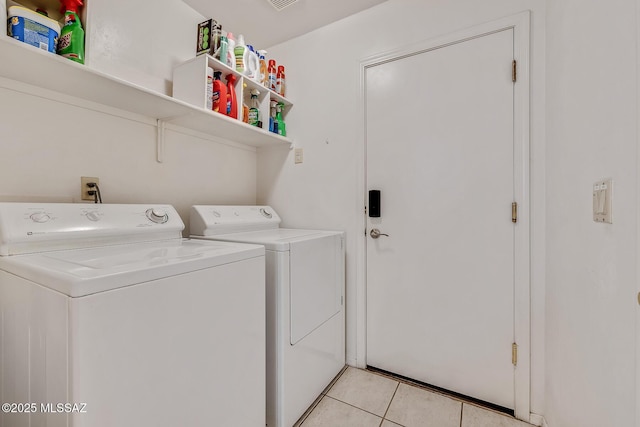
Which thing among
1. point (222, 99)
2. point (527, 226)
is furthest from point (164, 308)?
point (527, 226)

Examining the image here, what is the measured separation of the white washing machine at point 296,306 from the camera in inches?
51.3

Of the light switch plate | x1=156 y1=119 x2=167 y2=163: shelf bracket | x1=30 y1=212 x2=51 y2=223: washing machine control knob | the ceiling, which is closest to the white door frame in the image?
the light switch plate

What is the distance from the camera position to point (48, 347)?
711 mm

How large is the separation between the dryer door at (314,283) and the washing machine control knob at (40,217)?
956mm

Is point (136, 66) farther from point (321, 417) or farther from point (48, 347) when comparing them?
point (321, 417)

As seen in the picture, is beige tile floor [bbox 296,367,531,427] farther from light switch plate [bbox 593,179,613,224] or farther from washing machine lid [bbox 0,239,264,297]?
light switch plate [bbox 593,179,613,224]

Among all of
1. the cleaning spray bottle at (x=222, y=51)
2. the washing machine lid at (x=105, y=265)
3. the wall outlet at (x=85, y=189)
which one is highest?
the cleaning spray bottle at (x=222, y=51)

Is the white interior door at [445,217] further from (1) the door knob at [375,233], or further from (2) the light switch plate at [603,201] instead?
(2) the light switch plate at [603,201]

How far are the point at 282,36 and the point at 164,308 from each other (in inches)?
84.6

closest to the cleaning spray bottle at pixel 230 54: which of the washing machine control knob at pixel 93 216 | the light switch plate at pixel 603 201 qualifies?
the washing machine control knob at pixel 93 216

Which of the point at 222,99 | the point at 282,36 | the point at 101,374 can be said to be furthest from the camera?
the point at 282,36

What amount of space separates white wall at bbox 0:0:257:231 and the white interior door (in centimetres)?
Answer: 118

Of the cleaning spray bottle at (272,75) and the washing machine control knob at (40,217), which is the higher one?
the cleaning spray bottle at (272,75)

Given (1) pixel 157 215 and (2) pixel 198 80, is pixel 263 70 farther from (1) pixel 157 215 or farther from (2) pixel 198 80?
(1) pixel 157 215
